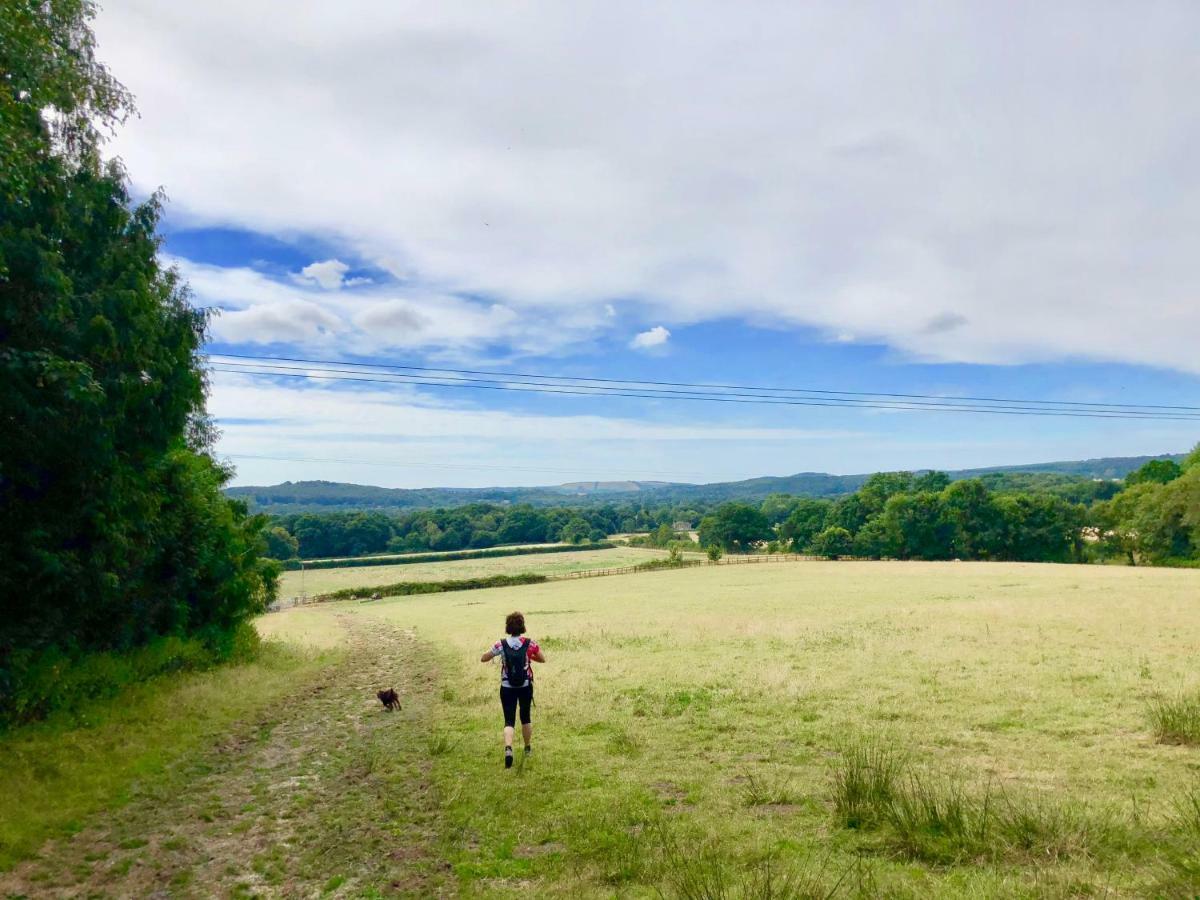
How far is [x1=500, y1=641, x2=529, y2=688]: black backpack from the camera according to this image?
12258 millimetres

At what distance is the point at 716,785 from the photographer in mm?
10781

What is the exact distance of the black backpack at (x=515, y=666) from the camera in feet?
40.2

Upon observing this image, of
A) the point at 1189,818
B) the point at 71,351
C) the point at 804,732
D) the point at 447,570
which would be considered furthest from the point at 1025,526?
A: the point at 71,351

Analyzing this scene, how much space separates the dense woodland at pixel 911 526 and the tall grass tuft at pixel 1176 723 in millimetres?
51256

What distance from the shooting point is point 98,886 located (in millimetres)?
7891

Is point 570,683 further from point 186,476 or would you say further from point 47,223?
point 47,223

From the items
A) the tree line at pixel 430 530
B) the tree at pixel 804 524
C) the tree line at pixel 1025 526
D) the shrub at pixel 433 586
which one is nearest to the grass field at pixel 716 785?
the shrub at pixel 433 586

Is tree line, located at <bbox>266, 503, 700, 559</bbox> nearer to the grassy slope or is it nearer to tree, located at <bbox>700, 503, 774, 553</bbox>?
tree, located at <bbox>700, 503, 774, 553</bbox>

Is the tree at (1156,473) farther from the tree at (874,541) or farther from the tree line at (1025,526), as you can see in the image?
the tree at (874,541)

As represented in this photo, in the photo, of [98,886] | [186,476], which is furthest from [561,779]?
[186,476]

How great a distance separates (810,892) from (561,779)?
5401 mm

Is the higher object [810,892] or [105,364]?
[105,364]

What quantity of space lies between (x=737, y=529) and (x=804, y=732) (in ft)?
454

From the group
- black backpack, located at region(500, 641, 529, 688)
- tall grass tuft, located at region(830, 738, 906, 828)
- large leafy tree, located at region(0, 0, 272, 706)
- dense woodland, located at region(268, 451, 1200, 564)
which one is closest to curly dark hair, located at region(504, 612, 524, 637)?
black backpack, located at region(500, 641, 529, 688)
